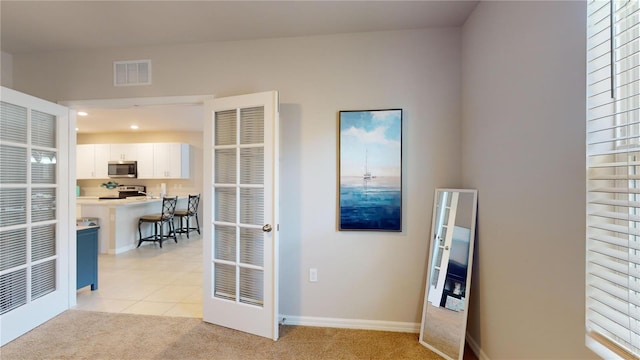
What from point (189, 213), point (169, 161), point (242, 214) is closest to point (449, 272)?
point (242, 214)

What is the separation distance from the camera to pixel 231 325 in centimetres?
251

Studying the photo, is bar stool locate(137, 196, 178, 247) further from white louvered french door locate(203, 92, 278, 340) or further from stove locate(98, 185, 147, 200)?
white louvered french door locate(203, 92, 278, 340)

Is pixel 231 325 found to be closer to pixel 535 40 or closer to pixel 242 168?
pixel 242 168

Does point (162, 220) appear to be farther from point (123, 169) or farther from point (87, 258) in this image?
point (123, 169)

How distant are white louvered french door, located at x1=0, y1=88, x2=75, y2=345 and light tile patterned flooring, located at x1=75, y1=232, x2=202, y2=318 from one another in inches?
17.8

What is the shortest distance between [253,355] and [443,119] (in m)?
2.38

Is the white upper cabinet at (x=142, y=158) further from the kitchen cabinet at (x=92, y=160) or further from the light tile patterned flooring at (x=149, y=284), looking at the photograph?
the light tile patterned flooring at (x=149, y=284)

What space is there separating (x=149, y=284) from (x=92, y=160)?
569 centimetres

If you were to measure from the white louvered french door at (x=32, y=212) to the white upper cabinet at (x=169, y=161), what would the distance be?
4366mm

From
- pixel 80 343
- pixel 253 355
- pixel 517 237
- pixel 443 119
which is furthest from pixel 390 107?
pixel 80 343

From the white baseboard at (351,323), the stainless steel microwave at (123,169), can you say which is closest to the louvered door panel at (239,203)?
the white baseboard at (351,323)

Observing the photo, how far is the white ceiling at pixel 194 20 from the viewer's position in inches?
84.0

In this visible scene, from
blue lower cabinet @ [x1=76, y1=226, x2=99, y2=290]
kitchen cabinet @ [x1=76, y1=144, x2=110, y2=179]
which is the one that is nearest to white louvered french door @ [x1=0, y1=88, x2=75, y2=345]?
blue lower cabinet @ [x1=76, y1=226, x2=99, y2=290]

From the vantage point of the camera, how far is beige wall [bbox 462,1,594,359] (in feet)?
3.98
